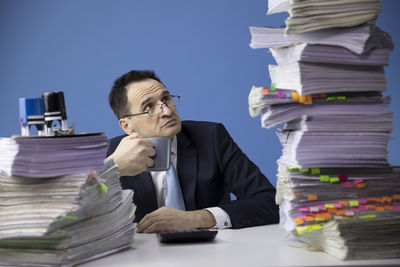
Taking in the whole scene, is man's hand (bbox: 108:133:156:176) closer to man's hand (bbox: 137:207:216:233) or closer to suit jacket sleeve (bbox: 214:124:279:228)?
man's hand (bbox: 137:207:216:233)

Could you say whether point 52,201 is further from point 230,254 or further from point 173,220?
point 173,220

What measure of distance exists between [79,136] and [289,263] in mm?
626

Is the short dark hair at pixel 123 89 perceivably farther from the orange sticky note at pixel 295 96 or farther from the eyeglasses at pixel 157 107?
the orange sticky note at pixel 295 96

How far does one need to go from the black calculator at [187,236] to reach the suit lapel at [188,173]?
0.99m

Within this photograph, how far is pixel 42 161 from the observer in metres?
1.28

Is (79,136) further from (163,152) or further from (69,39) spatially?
(69,39)

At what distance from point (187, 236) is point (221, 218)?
1.59ft

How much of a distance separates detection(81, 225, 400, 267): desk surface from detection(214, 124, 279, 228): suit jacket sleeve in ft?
1.07

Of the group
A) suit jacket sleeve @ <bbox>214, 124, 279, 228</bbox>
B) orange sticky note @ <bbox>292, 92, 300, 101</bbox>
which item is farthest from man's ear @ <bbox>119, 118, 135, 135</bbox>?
orange sticky note @ <bbox>292, 92, 300, 101</bbox>

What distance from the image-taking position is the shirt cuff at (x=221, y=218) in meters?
1.99

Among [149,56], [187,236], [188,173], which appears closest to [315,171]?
[187,236]

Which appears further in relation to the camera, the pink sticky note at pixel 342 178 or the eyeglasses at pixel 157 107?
the eyeglasses at pixel 157 107

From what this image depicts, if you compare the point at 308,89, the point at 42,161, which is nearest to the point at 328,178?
the point at 308,89

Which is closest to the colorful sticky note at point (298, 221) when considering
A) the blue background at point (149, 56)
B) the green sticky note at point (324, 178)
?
the green sticky note at point (324, 178)
